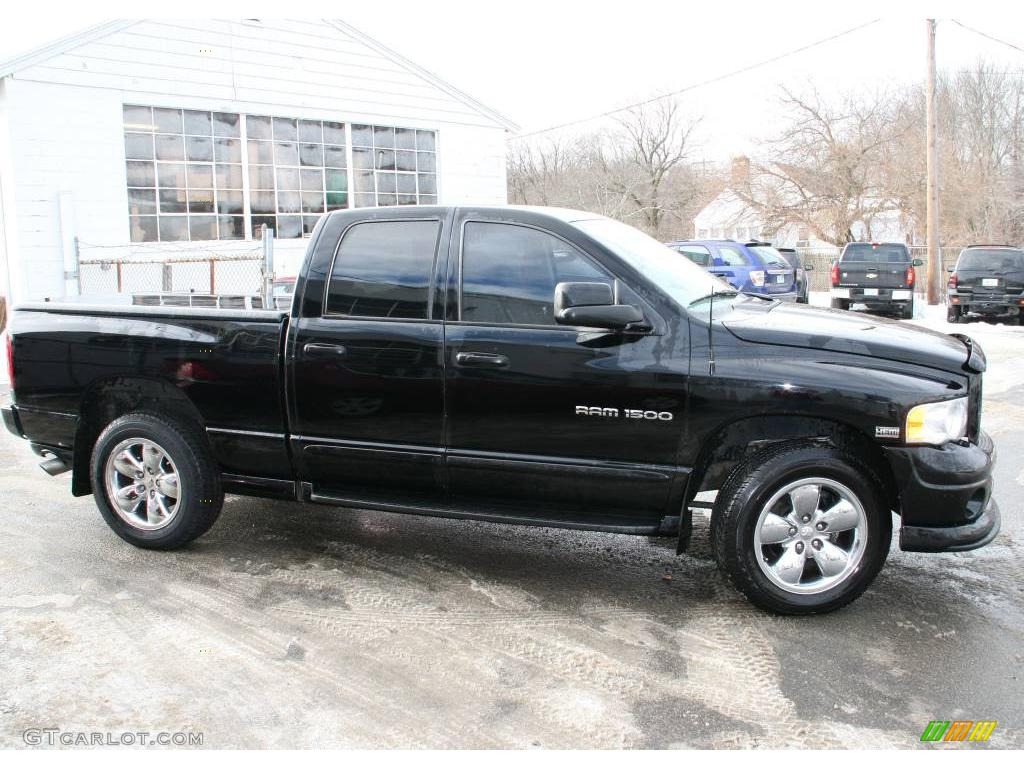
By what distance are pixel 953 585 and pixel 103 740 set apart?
3.92 m

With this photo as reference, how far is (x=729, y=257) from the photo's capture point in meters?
19.3

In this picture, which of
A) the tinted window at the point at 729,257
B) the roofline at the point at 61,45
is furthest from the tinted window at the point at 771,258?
the roofline at the point at 61,45

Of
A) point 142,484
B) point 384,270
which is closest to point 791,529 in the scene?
point 384,270

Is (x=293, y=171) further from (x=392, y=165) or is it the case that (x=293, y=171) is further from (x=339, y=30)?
(x=339, y=30)

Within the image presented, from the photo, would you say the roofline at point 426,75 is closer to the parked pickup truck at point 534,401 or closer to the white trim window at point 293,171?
the white trim window at point 293,171

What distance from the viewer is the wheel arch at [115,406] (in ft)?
16.8

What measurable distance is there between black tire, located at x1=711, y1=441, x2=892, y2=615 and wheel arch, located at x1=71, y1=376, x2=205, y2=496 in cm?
285

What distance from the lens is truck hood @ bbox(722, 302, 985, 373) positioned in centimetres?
412

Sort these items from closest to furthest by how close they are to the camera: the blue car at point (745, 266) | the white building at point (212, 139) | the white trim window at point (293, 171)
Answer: the white building at point (212, 139)
the white trim window at point (293, 171)
the blue car at point (745, 266)

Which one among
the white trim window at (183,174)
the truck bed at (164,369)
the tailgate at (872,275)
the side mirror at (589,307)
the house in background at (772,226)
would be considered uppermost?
the house in background at (772,226)

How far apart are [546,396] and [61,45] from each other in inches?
464

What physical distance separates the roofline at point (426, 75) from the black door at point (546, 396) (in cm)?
1310

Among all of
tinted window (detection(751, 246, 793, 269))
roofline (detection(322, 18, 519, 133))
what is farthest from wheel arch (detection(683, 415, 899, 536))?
tinted window (detection(751, 246, 793, 269))

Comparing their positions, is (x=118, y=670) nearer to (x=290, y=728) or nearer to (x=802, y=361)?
(x=290, y=728)
